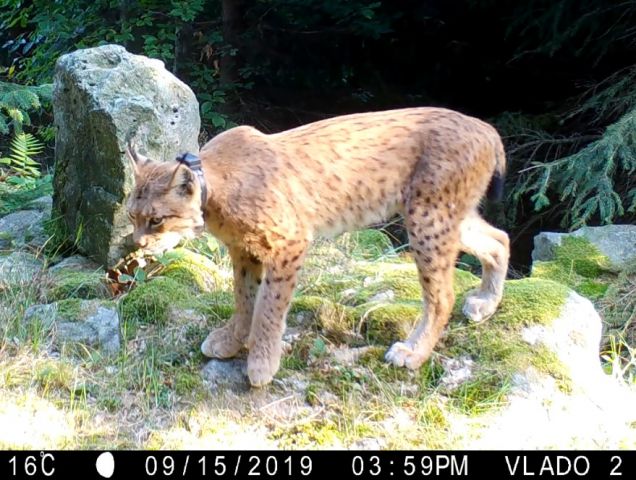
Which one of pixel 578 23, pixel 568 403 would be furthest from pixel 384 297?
pixel 578 23

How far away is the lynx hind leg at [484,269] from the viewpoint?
17.1 ft

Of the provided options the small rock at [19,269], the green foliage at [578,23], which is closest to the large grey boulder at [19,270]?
the small rock at [19,269]

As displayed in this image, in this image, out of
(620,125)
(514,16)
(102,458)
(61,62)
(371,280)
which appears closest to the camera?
(102,458)

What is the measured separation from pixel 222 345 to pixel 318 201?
990 mm

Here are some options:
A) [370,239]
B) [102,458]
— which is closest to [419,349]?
[102,458]

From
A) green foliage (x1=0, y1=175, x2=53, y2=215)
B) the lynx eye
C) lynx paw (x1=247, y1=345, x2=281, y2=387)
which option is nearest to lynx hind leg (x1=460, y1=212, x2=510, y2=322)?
lynx paw (x1=247, y1=345, x2=281, y2=387)

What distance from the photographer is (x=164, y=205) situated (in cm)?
440

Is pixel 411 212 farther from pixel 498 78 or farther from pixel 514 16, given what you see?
pixel 498 78

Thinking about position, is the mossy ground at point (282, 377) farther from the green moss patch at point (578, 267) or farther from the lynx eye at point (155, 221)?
the green moss patch at point (578, 267)

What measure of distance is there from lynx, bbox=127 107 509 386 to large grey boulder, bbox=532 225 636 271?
206 centimetres

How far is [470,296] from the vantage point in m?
5.39

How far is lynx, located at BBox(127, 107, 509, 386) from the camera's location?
4.52m

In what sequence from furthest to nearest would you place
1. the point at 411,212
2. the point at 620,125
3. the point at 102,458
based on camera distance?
the point at 620,125
the point at 411,212
the point at 102,458

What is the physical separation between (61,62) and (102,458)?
3.49 meters
